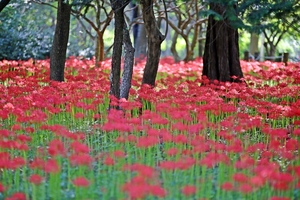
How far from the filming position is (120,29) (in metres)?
9.72

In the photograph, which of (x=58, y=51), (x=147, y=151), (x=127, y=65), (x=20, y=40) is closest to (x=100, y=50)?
(x=20, y=40)

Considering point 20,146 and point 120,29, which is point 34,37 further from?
point 20,146

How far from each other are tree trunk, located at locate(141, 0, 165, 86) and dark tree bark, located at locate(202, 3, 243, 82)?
7.46 ft

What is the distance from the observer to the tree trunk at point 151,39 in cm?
1065

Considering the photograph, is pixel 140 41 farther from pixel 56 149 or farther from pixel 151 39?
pixel 56 149

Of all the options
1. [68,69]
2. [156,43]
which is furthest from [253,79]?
[68,69]

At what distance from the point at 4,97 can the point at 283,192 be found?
514 cm

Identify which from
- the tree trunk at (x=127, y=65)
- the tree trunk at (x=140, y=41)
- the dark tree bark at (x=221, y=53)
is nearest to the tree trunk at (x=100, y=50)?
the tree trunk at (x=140, y=41)

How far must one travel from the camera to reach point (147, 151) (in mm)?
7422

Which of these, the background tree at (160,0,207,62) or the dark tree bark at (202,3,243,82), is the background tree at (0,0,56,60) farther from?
the dark tree bark at (202,3,243,82)

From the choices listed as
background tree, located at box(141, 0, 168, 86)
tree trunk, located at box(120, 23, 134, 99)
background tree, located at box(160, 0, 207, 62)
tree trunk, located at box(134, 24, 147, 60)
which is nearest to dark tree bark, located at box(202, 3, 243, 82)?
background tree, located at box(141, 0, 168, 86)

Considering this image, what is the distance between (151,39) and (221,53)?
8.56 ft

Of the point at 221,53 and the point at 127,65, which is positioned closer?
the point at 127,65

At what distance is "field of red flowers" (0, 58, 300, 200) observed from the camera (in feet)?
17.7
